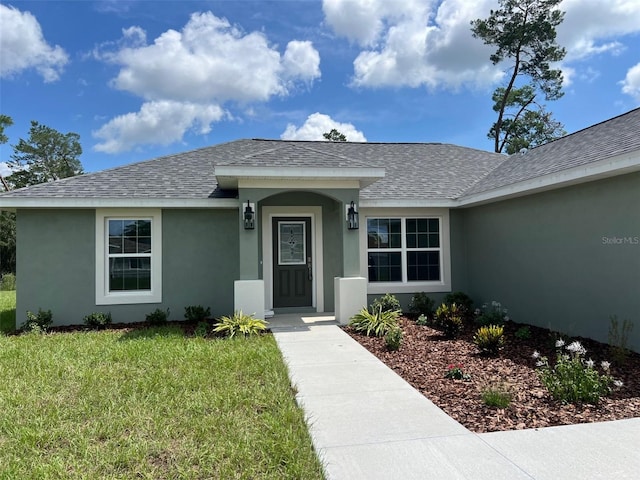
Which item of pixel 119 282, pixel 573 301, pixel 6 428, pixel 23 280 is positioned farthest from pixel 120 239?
pixel 573 301

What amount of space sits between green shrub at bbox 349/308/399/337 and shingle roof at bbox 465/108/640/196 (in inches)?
148

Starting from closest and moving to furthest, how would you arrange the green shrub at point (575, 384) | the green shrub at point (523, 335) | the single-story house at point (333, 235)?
the green shrub at point (575, 384) → the single-story house at point (333, 235) → the green shrub at point (523, 335)

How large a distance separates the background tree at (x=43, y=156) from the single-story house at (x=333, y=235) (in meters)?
33.3

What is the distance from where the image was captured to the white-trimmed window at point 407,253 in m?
10.3

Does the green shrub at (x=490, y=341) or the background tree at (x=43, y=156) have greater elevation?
the background tree at (x=43, y=156)

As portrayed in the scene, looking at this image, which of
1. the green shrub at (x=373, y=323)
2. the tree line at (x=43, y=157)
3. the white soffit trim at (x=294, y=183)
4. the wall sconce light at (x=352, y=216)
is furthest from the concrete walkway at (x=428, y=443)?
the tree line at (x=43, y=157)

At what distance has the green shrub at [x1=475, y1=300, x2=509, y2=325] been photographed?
811 cm

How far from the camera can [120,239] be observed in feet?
30.3

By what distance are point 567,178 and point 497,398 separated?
14.8 feet

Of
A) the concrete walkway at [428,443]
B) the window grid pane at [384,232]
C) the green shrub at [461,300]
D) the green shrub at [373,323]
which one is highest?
the window grid pane at [384,232]

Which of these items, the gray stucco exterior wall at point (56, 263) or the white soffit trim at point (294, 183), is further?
the gray stucco exterior wall at point (56, 263)

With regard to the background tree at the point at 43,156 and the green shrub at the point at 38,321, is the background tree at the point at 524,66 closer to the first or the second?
the green shrub at the point at 38,321

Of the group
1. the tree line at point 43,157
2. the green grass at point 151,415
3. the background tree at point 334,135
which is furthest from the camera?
the tree line at point 43,157

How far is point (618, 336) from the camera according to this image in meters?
6.37
